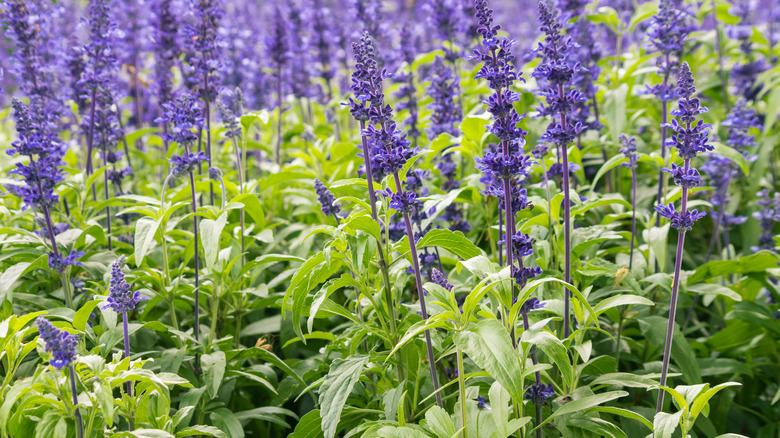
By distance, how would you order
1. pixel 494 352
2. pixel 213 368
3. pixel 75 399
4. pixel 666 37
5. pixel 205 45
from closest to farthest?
pixel 494 352
pixel 75 399
pixel 213 368
pixel 666 37
pixel 205 45

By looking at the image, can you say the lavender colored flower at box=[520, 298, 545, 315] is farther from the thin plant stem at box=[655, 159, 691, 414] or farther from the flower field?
the thin plant stem at box=[655, 159, 691, 414]

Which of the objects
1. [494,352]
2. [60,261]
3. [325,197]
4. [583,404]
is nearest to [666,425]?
[583,404]

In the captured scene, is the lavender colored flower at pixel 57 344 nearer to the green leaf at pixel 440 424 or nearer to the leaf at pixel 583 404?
the green leaf at pixel 440 424

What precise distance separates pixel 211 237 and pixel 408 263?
3.23 feet

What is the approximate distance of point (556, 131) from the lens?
100 inches

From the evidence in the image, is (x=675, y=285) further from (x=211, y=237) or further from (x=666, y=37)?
(x=211, y=237)

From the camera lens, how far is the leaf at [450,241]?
2539 millimetres

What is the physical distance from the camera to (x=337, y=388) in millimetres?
2523

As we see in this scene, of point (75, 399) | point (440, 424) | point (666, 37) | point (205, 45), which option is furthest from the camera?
point (205, 45)

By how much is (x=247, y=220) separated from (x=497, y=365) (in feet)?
9.34

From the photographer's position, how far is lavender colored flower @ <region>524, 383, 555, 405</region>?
105 inches

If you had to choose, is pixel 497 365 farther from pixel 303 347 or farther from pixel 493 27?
pixel 303 347

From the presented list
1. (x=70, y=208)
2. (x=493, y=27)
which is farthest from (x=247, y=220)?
(x=493, y=27)

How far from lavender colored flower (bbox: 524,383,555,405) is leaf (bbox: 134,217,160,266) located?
6.17 ft
